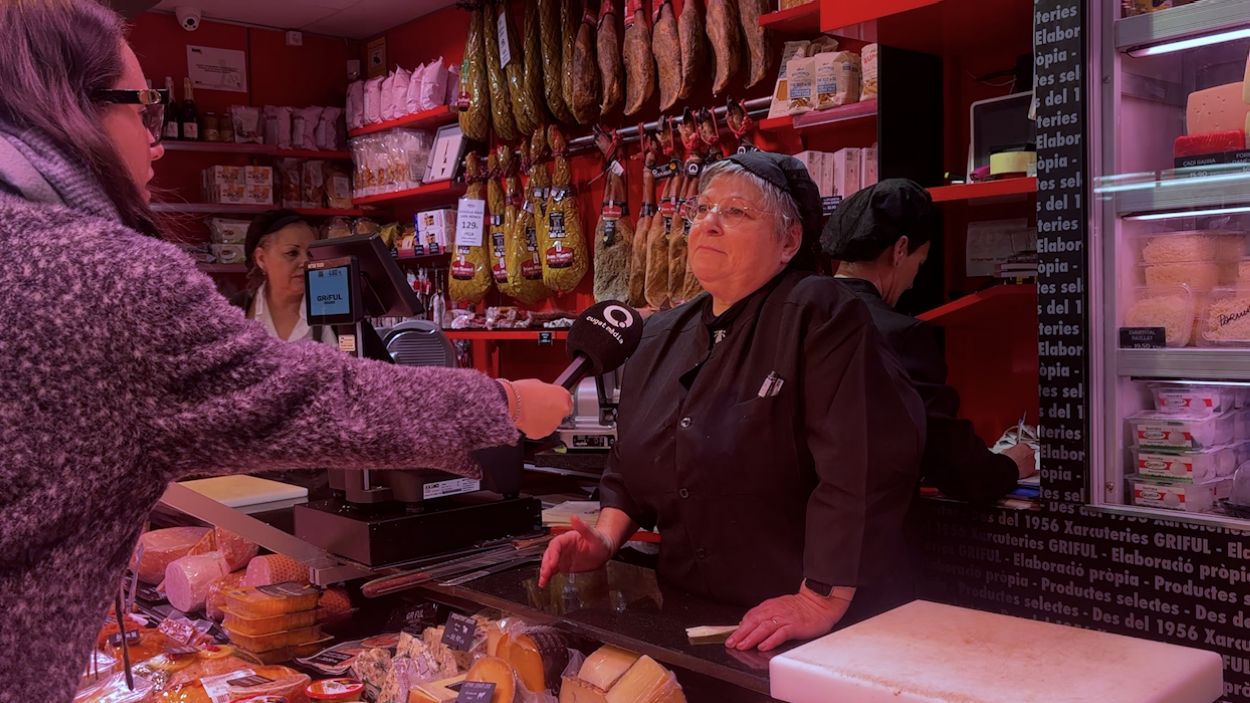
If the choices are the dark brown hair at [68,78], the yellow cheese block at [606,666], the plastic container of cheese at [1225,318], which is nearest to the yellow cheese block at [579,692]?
the yellow cheese block at [606,666]

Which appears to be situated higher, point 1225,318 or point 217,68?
point 217,68

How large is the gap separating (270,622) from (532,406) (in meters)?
1.42

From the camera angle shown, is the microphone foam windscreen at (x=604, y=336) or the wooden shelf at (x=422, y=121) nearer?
Answer: the microphone foam windscreen at (x=604, y=336)

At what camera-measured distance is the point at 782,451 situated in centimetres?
215

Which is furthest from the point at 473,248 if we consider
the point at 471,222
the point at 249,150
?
the point at 249,150

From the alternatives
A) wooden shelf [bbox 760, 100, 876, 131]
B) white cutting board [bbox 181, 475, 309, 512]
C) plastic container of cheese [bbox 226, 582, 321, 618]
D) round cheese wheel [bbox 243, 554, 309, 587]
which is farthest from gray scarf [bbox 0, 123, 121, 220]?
wooden shelf [bbox 760, 100, 876, 131]

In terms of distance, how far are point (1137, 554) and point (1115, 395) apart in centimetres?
35

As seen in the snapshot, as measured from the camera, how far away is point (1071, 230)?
2.35 metres

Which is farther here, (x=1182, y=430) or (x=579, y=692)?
(x=1182, y=430)

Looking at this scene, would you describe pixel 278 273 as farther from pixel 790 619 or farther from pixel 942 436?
pixel 790 619

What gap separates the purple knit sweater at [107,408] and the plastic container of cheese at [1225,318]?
1.80 m

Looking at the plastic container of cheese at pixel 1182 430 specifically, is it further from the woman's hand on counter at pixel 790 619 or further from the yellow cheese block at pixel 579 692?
the yellow cheese block at pixel 579 692

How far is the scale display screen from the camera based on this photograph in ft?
7.42

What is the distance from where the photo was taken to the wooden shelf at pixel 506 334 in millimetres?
5633
